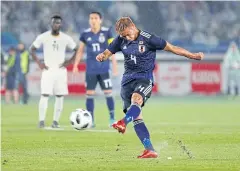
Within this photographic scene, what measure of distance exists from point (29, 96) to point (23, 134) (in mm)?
16149

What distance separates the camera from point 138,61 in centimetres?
1205

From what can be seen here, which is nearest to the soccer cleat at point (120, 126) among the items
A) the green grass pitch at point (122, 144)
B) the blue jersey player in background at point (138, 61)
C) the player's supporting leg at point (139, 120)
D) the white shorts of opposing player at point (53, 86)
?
the player's supporting leg at point (139, 120)

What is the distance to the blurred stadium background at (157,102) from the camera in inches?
459

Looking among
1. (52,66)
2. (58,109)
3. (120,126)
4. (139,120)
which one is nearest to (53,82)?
(52,66)

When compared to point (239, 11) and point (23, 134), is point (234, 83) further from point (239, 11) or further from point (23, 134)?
point (23, 134)

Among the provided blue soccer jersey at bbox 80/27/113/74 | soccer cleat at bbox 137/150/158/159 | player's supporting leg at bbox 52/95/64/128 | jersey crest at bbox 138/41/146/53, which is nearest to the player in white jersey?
player's supporting leg at bbox 52/95/64/128

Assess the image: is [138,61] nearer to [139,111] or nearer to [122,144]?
[139,111]

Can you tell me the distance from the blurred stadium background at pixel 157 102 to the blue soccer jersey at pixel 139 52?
116cm

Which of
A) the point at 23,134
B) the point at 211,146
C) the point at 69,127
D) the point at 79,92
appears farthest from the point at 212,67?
the point at 211,146

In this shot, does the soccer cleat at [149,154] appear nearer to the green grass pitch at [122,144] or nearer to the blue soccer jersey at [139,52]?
the green grass pitch at [122,144]

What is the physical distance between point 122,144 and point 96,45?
16.3ft

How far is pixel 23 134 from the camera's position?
16.4m

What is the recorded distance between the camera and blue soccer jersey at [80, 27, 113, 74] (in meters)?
18.6

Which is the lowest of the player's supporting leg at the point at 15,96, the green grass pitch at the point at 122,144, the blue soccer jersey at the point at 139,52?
the player's supporting leg at the point at 15,96
